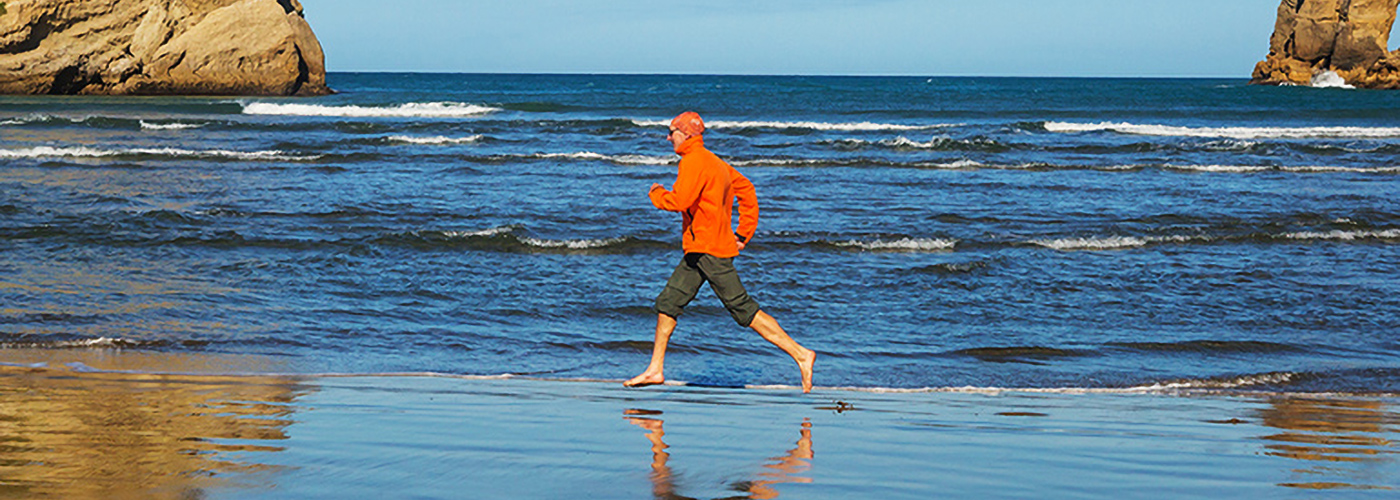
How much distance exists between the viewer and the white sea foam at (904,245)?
11.2 metres

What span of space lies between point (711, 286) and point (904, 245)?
5.76m

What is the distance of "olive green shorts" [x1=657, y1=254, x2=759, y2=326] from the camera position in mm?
5766

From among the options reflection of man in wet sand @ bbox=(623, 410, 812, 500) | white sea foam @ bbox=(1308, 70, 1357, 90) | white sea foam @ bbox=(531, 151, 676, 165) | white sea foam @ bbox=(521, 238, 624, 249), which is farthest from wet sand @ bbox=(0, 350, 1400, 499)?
white sea foam @ bbox=(1308, 70, 1357, 90)

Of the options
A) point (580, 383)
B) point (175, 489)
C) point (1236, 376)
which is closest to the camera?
point (175, 489)

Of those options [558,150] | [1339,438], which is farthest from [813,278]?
[558,150]

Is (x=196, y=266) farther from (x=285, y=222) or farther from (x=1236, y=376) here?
(x=1236, y=376)

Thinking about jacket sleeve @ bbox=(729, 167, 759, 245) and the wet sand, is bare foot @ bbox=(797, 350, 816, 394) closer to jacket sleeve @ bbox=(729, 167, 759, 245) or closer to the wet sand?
the wet sand

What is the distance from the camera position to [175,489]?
11.9ft

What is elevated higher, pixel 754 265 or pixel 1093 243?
pixel 1093 243

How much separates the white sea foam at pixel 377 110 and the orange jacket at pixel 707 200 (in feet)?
112

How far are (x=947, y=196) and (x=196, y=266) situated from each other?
971 centimetres

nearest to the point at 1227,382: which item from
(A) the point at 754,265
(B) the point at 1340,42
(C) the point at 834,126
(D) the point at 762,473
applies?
(D) the point at 762,473

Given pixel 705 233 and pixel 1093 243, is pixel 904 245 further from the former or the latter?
pixel 705 233

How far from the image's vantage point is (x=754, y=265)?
10.4 metres
